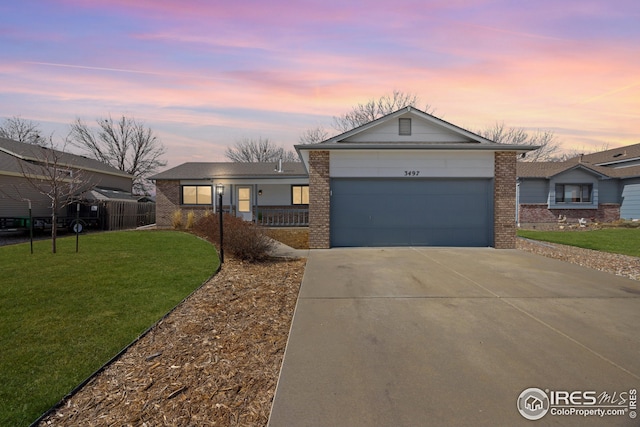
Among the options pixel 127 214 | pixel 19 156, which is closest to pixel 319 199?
pixel 127 214

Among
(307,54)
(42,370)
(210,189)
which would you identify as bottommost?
(42,370)

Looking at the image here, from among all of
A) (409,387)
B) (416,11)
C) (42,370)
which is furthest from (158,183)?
(409,387)

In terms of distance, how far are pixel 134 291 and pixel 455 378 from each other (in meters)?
5.67

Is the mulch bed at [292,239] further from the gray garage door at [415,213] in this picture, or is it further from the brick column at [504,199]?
the brick column at [504,199]

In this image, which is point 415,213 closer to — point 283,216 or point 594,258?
point 594,258

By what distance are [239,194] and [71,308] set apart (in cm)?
1754

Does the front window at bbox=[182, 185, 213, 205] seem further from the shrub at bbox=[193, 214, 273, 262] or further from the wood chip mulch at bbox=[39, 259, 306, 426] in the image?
the wood chip mulch at bbox=[39, 259, 306, 426]

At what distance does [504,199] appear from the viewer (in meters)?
11.5

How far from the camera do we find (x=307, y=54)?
33.4ft

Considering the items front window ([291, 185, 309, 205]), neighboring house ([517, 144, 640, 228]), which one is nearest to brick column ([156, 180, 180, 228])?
front window ([291, 185, 309, 205])

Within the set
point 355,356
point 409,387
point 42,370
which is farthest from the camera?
point 355,356

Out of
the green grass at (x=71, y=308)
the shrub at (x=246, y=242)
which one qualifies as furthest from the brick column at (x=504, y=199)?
the green grass at (x=71, y=308)

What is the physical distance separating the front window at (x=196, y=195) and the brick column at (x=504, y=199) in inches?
666

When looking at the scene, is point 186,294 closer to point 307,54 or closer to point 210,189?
point 307,54
